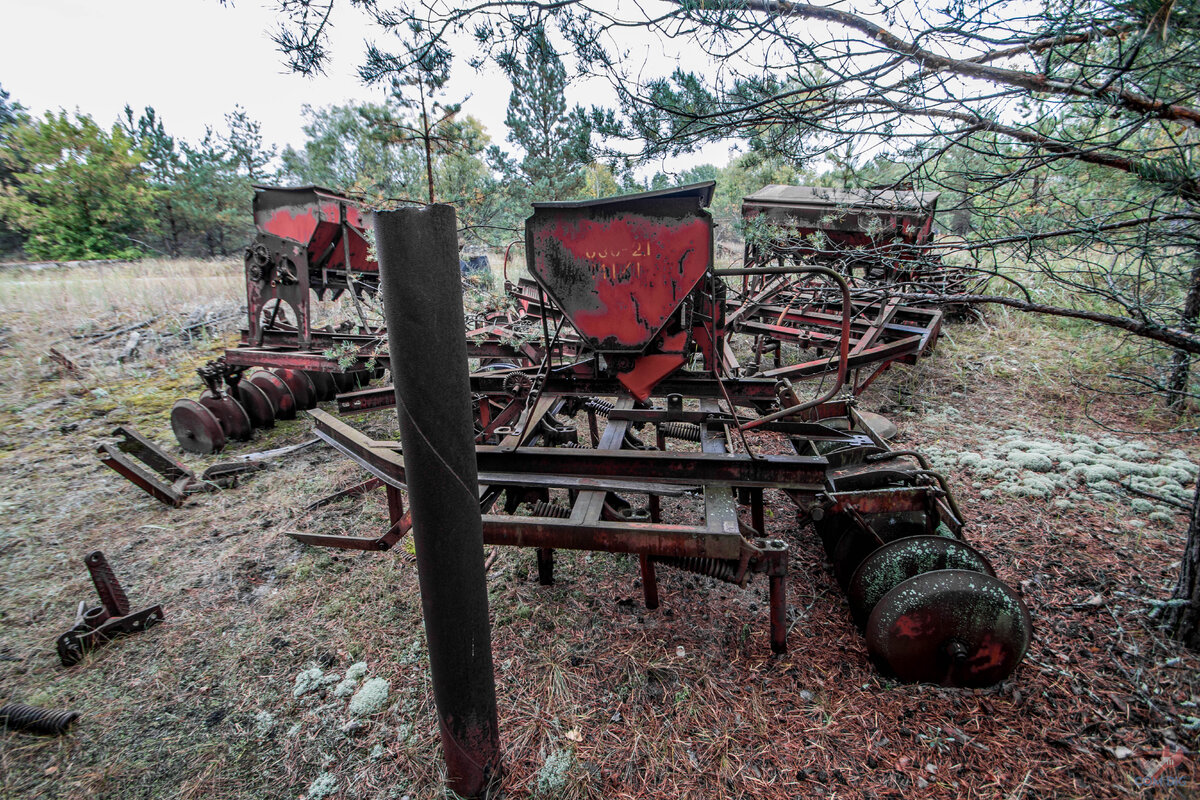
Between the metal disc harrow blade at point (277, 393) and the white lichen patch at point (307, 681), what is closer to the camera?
the white lichen patch at point (307, 681)

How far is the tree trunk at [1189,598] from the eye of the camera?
237 cm

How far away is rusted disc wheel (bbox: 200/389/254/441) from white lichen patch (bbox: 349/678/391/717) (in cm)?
439

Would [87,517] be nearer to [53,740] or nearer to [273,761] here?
[53,740]

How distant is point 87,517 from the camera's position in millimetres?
4168

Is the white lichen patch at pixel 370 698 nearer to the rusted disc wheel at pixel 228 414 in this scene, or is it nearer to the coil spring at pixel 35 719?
the coil spring at pixel 35 719

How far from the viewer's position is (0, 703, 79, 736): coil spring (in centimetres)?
224

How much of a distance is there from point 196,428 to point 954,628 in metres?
6.63

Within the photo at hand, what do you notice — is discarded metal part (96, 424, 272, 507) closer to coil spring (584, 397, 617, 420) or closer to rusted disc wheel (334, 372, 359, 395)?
rusted disc wheel (334, 372, 359, 395)

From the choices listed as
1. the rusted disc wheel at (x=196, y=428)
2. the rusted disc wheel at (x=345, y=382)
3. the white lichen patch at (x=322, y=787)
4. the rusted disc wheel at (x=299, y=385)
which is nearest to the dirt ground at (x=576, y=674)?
the white lichen patch at (x=322, y=787)

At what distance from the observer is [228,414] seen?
5566mm

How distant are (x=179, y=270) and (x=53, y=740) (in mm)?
18720

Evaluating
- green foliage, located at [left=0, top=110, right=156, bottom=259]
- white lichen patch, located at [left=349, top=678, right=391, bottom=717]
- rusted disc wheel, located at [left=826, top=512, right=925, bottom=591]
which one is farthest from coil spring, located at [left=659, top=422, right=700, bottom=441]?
green foliage, located at [left=0, top=110, right=156, bottom=259]

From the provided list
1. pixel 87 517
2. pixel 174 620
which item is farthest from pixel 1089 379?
pixel 87 517

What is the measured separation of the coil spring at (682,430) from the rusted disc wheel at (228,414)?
4.87 m
